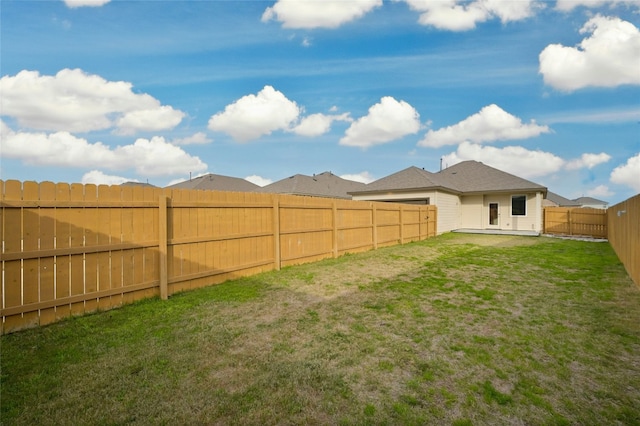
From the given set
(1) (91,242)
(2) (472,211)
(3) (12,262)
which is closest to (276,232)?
(1) (91,242)

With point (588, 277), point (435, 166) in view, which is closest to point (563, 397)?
point (588, 277)

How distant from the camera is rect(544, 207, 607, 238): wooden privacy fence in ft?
59.7

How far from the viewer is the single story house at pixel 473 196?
2002 cm

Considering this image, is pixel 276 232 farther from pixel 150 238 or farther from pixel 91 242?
pixel 91 242

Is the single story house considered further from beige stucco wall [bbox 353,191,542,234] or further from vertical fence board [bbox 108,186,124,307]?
vertical fence board [bbox 108,186,124,307]

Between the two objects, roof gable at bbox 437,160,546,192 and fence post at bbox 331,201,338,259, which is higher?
roof gable at bbox 437,160,546,192

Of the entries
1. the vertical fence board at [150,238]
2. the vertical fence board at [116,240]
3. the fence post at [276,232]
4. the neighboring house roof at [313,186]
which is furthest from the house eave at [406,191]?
the vertical fence board at [116,240]

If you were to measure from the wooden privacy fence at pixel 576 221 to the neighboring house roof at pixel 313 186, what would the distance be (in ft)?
43.5

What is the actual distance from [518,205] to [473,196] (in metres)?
2.98

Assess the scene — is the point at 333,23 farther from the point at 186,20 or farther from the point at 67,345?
the point at 67,345

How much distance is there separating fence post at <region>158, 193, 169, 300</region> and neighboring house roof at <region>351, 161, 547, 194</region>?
1686 cm

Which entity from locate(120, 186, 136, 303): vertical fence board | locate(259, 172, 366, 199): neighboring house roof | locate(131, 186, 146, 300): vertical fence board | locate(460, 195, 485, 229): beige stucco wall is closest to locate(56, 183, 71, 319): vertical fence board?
locate(120, 186, 136, 303): vertical fence board

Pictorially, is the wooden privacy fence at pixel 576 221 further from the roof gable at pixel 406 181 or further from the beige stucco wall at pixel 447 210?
the roof gable at pixel 406 181

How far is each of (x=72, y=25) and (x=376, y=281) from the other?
33.6 ft
